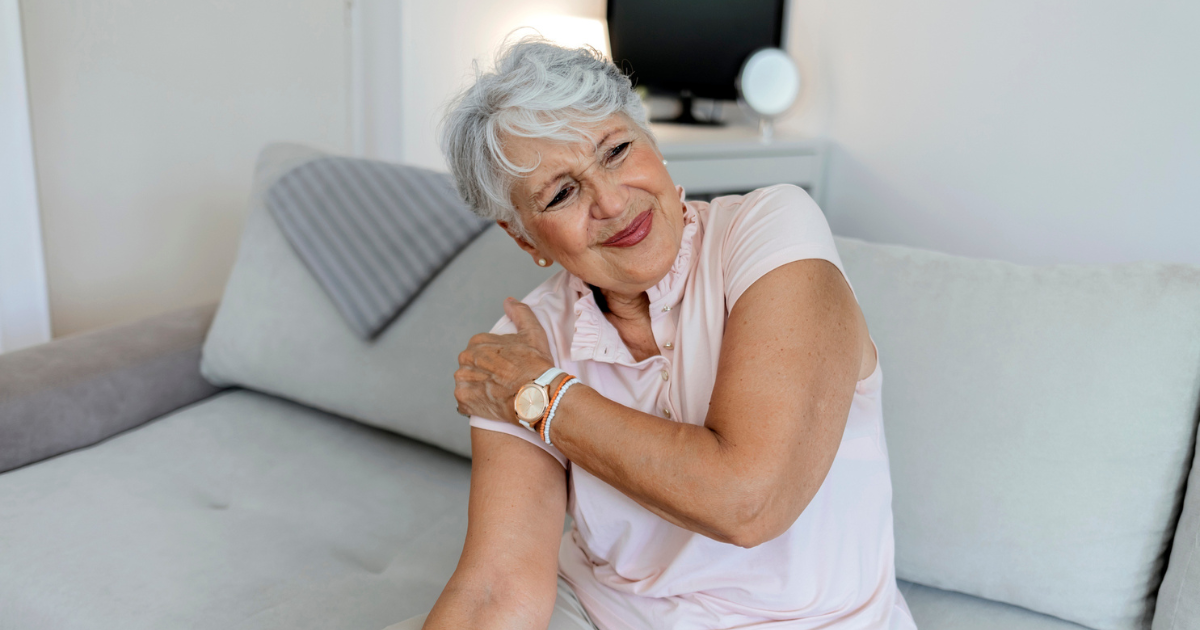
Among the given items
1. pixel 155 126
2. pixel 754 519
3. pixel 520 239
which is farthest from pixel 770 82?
pixel 754 519

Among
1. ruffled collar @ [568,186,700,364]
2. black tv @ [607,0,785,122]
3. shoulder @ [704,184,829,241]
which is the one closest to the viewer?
shoulder @ [704,184,829,241]

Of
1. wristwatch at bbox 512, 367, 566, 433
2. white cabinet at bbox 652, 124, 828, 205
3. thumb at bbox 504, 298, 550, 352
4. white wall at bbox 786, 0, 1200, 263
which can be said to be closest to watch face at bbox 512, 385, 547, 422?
wristwatch at bbox 512, 367, 566, 433

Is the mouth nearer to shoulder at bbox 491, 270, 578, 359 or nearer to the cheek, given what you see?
the cheek

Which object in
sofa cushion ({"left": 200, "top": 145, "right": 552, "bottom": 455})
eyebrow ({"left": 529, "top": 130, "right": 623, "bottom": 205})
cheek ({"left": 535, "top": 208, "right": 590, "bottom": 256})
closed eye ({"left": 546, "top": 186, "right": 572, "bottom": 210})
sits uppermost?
eyebrow ({"left": 529, "top": 130, "right": 623, "bottom": 205})

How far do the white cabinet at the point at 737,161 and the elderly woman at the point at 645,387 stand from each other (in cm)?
169

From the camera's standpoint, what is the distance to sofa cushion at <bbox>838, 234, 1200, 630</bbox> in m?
1.08

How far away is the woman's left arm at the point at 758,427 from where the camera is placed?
0.82 meters

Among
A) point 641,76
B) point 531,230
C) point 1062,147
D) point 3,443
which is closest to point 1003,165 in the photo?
point 1062,147

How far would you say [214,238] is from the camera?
2.82 m

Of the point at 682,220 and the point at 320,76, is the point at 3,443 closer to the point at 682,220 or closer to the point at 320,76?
the point at 682,220

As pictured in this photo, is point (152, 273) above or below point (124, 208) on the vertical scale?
below

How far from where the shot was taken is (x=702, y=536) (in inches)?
39.3

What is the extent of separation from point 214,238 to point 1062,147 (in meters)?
2.62

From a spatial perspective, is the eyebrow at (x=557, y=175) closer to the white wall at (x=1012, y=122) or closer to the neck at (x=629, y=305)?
the neck at (x=629, y=305)
